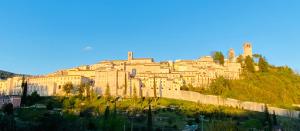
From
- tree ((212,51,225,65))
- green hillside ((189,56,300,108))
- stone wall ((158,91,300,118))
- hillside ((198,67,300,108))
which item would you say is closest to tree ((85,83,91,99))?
stone wall ((158,91,300,118))

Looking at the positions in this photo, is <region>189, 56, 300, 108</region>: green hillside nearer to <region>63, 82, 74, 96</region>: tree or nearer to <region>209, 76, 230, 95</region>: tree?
<region>209, 76, 230, 95</region>: tree

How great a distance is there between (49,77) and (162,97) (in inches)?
793

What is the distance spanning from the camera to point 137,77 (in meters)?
74.6

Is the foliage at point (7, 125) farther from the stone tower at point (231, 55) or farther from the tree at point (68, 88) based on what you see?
the stone tower at point (231, 55)

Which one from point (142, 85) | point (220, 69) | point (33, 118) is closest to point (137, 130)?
point (33, 118)

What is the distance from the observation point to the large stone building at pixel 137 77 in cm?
7006

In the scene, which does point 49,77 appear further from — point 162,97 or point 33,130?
point 33,130

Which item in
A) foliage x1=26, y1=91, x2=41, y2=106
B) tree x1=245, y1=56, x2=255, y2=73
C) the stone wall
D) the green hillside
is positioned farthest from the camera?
tree x1=245, y1=56, x2=255, y2=73

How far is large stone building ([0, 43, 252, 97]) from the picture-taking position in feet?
230

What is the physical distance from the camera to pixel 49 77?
71.6m

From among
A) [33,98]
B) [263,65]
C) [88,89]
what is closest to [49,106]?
[33,98]

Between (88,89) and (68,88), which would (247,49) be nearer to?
(88,89)

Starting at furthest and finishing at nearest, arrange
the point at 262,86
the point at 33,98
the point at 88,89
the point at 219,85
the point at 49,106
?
the point at 262,86, the point at 219,85, the point at 88,89, the point at 33,98, the point at 49,106

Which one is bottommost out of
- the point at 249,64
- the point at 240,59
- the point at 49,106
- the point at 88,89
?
the point at 49,106
